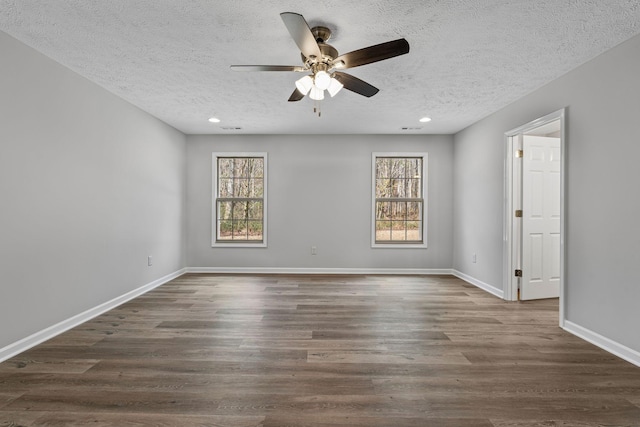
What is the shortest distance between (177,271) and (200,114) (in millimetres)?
2623

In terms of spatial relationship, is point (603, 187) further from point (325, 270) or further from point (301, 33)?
point (325, 270)

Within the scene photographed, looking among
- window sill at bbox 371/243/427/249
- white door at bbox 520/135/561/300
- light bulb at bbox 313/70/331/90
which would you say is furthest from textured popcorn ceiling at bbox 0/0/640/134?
window sill at bbox 371/243/427/249

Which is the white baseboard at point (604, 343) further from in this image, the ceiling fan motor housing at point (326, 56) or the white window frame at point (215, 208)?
the white window frame at point (215, 208)

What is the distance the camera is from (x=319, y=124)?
15.1 ft

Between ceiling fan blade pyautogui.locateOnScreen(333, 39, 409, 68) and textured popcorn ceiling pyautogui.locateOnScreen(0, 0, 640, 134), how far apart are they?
29cm

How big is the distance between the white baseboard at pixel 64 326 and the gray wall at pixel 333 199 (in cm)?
203

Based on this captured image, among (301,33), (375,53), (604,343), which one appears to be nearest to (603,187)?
(604,343)

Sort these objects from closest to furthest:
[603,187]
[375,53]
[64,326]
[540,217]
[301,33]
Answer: [301,33]
[375,53]
[603,187]
[64,326]
[540,217]

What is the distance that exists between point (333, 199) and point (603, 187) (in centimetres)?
350

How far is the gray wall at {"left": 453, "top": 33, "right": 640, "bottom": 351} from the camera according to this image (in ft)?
7.43

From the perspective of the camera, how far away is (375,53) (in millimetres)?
1920

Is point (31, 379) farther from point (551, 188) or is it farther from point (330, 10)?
point (551, 188)

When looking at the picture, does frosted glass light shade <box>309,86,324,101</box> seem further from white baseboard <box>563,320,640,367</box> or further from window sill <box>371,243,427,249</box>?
window sill <box>371,243,427,249</box>

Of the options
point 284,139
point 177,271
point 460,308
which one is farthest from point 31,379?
point 284,139
